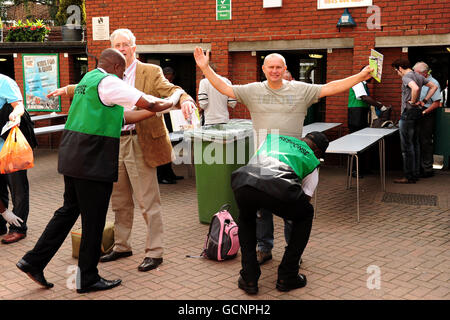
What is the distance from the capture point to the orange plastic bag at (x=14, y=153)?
17.4 feet

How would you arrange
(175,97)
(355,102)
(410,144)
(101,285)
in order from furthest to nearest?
(355,102) < (410,144) < (175,97) < (101,285)

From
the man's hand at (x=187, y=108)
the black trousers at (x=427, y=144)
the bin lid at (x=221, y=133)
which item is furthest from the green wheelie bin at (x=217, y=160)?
the black trousers at (x=427, y=144)

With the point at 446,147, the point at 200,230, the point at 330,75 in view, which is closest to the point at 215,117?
the point at 200,230

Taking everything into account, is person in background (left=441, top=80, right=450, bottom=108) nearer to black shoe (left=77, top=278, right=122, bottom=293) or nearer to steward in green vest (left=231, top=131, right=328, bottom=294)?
A: steward in green vest (left=231, top=131, right=328, bottom=294)

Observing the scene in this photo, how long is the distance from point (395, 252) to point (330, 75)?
552 cm

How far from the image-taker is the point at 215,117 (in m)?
8.21

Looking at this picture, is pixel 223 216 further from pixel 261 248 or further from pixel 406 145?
pixel 406 145

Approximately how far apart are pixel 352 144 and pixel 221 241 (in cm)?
291

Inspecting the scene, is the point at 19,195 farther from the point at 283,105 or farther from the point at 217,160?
the point at 283,105

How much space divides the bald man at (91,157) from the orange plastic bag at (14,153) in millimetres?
1337

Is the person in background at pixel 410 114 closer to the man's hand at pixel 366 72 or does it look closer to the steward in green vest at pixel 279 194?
the man's hand at pixel 366 72

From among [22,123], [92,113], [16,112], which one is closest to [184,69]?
[22,123]

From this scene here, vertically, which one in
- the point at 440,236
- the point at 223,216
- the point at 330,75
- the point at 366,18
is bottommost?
the point at 440,236

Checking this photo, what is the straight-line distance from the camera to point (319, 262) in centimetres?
512
